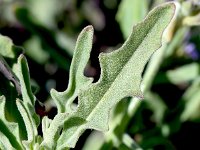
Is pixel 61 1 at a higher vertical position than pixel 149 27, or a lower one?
higher

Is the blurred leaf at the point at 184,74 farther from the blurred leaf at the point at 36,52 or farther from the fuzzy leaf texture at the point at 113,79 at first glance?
the fuzzy leaf texture at the point at 113,79

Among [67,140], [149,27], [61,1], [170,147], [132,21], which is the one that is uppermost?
[61,1]

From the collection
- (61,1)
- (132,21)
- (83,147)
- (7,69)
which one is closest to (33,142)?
(7,69)

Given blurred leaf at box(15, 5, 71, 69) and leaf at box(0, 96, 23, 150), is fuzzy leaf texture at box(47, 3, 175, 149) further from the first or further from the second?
blurred leaf at box(15, 5, 71, 69)

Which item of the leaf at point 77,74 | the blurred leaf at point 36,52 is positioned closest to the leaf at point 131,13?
the blurred leaf at point 36,52

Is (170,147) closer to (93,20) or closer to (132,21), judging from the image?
(132,21)

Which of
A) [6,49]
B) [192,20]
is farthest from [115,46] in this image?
[6,49]
